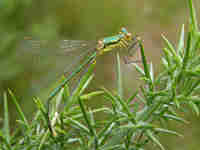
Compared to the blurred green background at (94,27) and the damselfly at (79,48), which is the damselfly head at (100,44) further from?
the blurred green background at (94,27)

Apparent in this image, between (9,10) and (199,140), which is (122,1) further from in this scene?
(199,140)

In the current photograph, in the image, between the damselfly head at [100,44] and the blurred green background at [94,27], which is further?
the blurred green background at [94,27]

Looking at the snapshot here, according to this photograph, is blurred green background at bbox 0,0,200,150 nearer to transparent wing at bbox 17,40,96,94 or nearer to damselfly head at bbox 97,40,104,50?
transparent wing at bbox 17,40,96,94

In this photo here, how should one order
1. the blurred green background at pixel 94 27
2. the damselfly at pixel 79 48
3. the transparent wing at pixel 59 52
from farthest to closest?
1. the blurred green background at pixel 94 27
2. the transparent wing at pixel 59 52
3. the damselfly at pixel 79 48

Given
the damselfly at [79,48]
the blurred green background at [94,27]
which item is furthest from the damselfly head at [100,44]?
the blurred green background at [94,27]

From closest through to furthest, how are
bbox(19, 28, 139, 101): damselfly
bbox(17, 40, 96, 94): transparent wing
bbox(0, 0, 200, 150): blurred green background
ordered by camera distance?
bbox(19, 28, 139, 101): damselfly < bbox(17, 40, 96, 94): transparent wing < bbox(0, 0, 200, 150): blurred green background

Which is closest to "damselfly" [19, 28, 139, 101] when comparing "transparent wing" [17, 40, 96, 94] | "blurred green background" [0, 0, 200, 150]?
"transparent wing" [17, 40, 96, 94]
